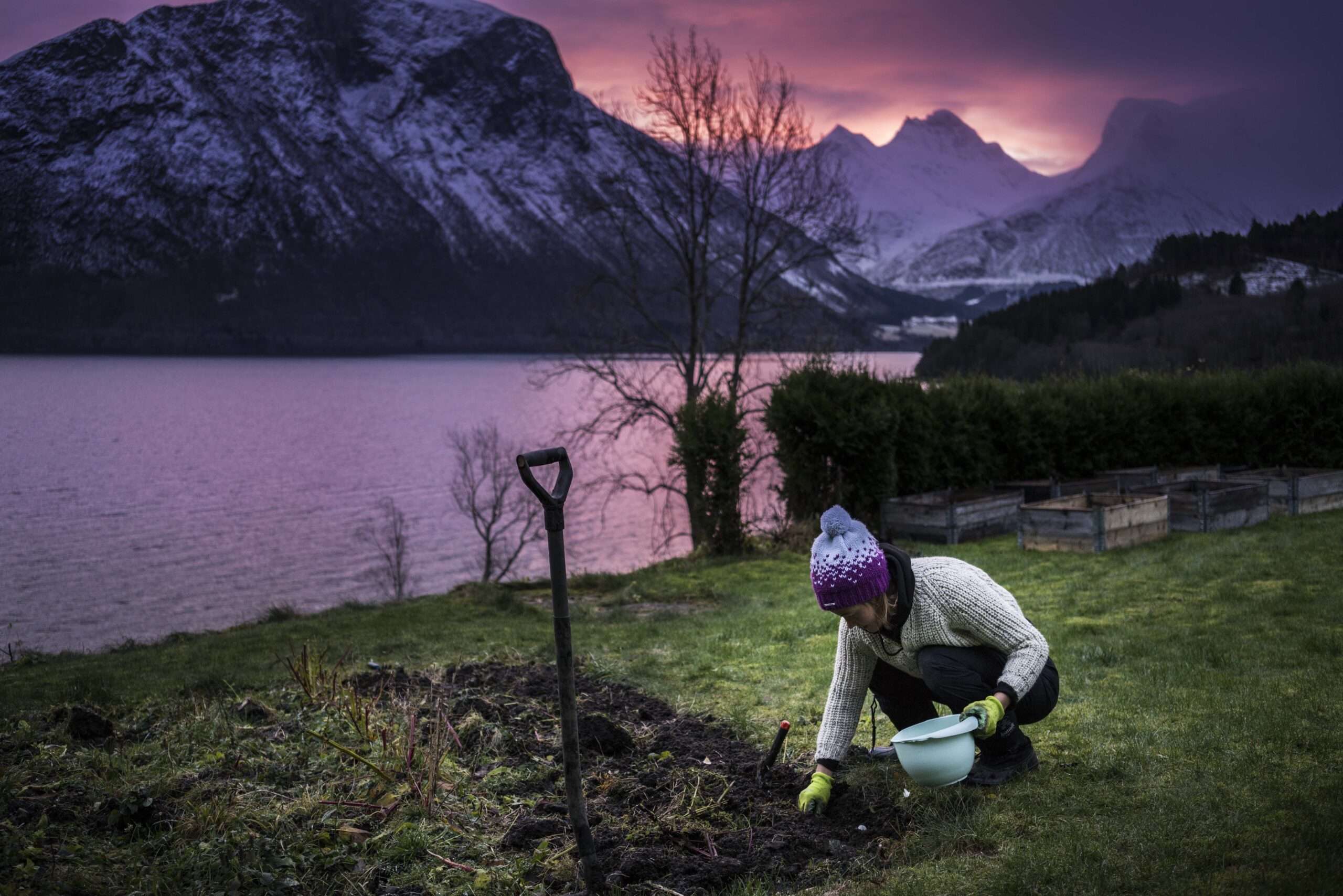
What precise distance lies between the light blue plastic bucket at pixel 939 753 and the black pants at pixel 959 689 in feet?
0.50

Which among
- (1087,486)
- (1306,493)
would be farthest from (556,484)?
(1087,486)

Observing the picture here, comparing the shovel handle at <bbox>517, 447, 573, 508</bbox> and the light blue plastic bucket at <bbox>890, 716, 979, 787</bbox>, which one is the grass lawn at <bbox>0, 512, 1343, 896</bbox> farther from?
the shovel handle at <bbox>517, 447, 573, 508</bbox>

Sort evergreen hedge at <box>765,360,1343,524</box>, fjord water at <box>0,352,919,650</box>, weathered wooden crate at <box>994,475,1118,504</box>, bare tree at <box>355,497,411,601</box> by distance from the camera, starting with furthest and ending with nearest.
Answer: bare tree at <box>355,497,411,601</box> < fjord water at <box>0,352,919,650</box> < weathered wooden crate at <box>994,475,1118,504</box> < evergreen hedge at <box>765,360,1343,524</box>

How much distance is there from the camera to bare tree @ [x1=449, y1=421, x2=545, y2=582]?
1230 inches

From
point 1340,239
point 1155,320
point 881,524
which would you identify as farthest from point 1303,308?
point 881,524

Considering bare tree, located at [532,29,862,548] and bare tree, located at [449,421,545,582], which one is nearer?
bare tree, located at [532,29,862,548]

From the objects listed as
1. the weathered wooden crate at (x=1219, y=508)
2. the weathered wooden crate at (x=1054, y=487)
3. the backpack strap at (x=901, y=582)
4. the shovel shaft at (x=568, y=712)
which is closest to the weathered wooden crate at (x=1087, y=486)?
the weathered wooden crate at (x=1054, y=487)

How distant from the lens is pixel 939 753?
12.4 ft

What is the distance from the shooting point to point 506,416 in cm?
7400

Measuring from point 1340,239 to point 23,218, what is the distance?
17867 centimetres

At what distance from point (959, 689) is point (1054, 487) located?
493 inches

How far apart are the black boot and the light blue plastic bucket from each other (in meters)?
0.49

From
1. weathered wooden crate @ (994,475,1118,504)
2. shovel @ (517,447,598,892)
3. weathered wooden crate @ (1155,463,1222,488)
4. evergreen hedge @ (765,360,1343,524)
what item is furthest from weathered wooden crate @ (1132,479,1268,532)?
shovel @ (517,447,598,892)

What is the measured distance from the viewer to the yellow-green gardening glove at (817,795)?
4.14 metres
